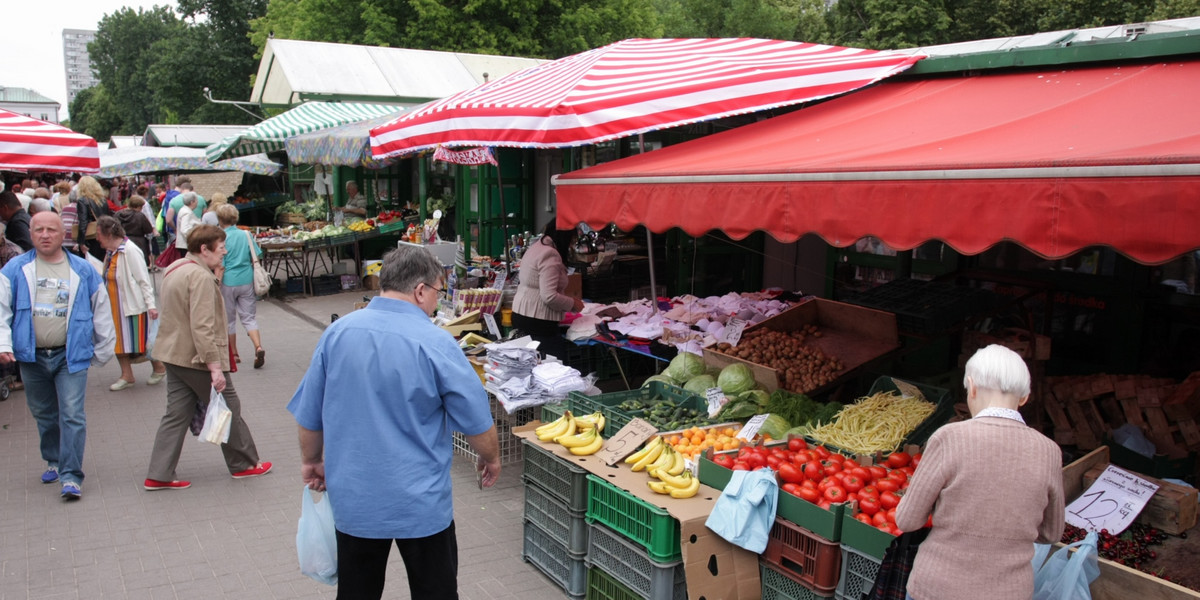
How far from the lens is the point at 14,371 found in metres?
8.84

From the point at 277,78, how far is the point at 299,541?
1865cm

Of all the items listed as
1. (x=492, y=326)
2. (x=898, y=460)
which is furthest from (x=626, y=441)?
(x=492, y=326)

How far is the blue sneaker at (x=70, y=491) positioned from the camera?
5.64 metres

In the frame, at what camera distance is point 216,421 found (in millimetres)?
5543

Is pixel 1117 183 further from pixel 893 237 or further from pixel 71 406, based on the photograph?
pixel 71 406

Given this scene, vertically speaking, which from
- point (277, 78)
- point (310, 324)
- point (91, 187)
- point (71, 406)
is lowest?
point (310, 324)

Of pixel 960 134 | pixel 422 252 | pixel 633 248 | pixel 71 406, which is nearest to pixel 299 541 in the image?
pixel 422 252

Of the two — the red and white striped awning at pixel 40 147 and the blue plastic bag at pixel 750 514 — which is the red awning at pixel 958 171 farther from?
the red and white striped awning at pixel 40 147

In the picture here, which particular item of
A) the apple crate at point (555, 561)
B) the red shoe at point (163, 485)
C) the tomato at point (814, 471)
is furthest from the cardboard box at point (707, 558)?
the red shoe at point (163, 485)

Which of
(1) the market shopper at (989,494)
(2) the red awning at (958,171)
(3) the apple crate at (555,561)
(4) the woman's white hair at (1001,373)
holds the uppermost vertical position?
(2) the red awning at (958,171)

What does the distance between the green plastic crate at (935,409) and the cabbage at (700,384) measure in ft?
4.01

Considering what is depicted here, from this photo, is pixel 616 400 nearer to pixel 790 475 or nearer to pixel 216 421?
pixel 790 475

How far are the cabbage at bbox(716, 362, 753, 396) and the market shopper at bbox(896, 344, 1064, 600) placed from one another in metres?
3.10

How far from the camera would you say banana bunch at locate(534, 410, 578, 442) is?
16.1ft
